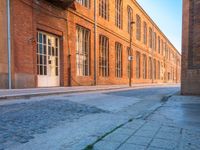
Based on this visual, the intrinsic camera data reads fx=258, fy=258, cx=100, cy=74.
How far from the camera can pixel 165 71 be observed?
56031 millimetres

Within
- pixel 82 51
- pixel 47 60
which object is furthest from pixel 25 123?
pixel 82 51

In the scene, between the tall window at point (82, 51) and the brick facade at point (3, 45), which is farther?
the tall window at point (82, 51)

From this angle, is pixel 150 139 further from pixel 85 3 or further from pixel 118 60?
pixel 118 60

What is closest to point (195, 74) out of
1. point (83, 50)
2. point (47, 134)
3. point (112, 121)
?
point (112, 121)

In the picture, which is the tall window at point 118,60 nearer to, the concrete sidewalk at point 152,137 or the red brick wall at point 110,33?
the red brick wall at point 110,33

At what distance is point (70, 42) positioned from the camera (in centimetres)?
1752

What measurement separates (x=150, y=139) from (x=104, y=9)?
71.1 feet

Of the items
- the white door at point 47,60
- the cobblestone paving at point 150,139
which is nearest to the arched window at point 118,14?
the white door at point 47,60

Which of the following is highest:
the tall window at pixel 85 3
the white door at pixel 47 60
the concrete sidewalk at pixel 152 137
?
the tall window at pixel 85 3

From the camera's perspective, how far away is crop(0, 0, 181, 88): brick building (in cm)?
1285

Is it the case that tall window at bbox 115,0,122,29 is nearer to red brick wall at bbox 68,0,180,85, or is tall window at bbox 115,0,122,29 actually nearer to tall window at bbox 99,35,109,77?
red brick wall at bbox 68,0,180,85

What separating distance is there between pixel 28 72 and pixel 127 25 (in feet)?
66.0

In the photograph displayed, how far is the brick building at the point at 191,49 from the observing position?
1095cm

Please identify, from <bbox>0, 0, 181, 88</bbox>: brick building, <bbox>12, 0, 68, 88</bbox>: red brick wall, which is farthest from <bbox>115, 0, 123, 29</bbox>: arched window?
<bbox>12, 0, 68, 88</bbox>: red brick wall
